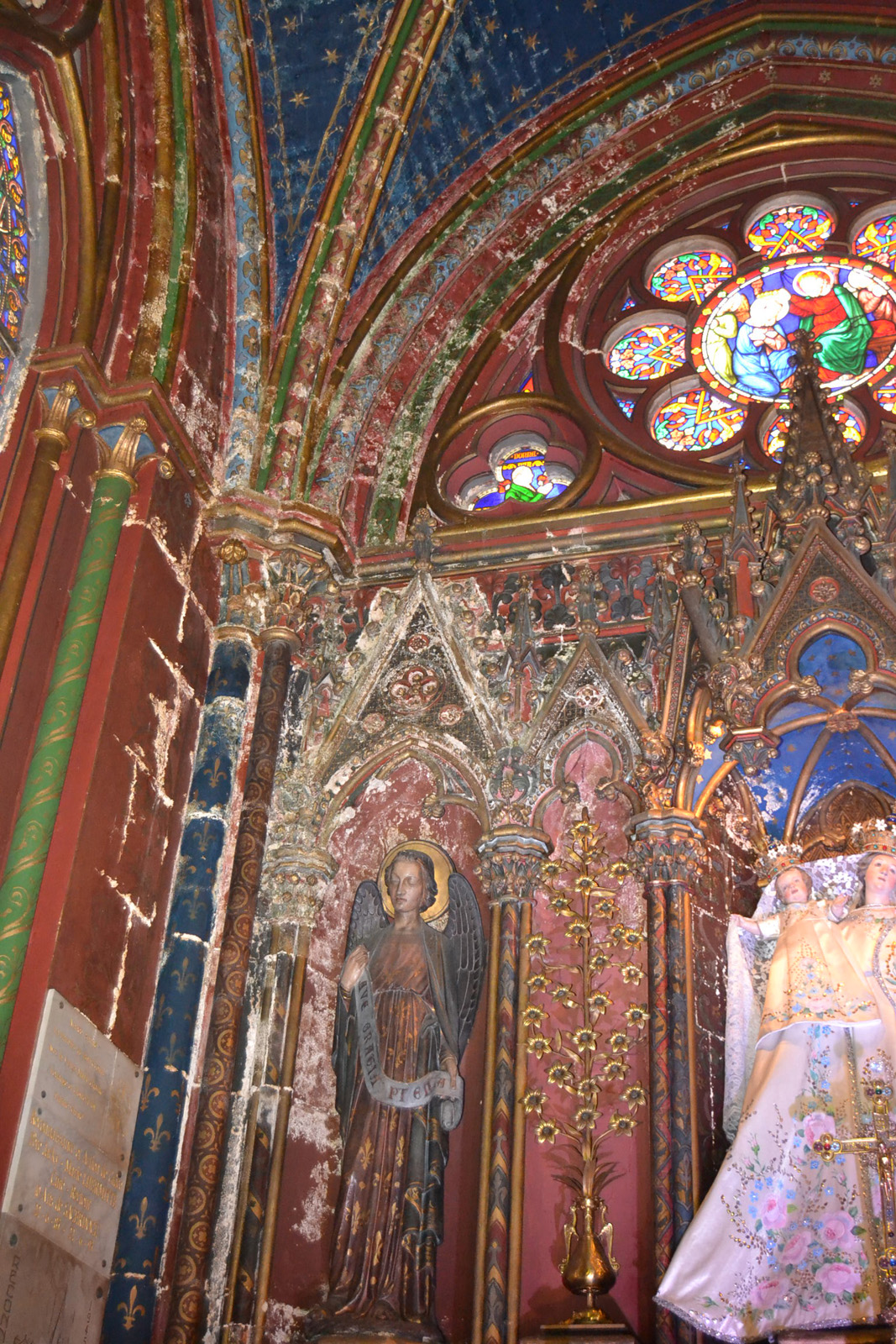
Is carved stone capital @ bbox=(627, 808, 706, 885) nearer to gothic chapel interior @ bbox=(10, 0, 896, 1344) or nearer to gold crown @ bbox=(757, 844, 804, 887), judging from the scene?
gothic chapel interior @ bbox=(10, 0, 896, 1344)

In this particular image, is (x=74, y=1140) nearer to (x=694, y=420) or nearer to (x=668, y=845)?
(x=668, y=845)

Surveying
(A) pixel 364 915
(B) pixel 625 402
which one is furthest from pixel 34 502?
(B) pixel 625 402

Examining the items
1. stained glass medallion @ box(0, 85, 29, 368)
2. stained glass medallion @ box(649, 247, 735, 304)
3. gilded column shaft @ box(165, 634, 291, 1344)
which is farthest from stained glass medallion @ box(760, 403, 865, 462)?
stained glass medallion @ box(0, 85, 29, 368)

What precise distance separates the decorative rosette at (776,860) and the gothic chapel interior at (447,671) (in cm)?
5

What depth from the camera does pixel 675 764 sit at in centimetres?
834

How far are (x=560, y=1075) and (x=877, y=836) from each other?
79.4 inches

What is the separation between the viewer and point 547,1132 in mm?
7508

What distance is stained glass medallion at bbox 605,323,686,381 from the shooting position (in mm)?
10859

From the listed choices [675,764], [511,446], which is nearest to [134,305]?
[511,446]

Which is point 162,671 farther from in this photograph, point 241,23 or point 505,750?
point 241,23

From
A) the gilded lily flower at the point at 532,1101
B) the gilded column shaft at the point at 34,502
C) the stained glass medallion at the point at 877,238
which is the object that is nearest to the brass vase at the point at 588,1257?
the gilded lily flower at the point at 532,1101

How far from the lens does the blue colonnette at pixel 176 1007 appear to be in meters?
7.03

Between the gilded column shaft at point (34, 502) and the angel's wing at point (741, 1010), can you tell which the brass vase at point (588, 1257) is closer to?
the angel's wing at point (741, 1010)

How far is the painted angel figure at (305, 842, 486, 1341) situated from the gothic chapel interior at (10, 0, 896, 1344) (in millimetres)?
25
